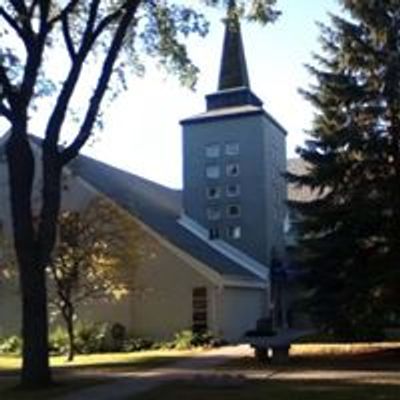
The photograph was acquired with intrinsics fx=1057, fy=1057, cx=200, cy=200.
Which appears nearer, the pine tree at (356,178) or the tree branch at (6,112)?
the tree branch at (6,112)

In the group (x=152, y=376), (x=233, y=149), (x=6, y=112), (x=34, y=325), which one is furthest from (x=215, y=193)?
(x=34, y=325)

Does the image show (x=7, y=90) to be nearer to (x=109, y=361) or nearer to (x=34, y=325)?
(x=34, y=325)

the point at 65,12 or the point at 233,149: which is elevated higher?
the point at 233,149

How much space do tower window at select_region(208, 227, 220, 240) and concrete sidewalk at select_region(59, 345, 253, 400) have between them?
20586 mm

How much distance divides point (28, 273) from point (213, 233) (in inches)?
1323

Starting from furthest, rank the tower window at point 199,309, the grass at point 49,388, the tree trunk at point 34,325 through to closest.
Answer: the tower window at point 199,309 → the tree trunk at point 34,325 → the grass at point 49,388

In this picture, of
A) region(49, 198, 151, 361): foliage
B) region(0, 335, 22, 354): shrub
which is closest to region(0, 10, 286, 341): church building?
region(49, 198, 151, 361): foliage

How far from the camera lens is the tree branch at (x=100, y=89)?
2294cm

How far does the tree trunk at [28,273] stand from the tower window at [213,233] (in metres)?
32.2

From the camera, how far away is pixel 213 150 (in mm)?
56281

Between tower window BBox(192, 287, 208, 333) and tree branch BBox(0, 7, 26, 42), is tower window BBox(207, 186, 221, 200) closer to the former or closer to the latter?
tower window BBox(192, 287, 208, 333)

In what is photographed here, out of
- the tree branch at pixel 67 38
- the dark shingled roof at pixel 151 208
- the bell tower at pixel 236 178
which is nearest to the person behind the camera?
the tree branch at pixel 67 38

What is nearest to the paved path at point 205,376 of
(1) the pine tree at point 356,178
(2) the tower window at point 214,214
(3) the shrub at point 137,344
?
(1) the pine tree at point 356,178

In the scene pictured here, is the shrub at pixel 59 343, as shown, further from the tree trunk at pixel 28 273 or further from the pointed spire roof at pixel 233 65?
the pointed spire roof at pixel 233 65
